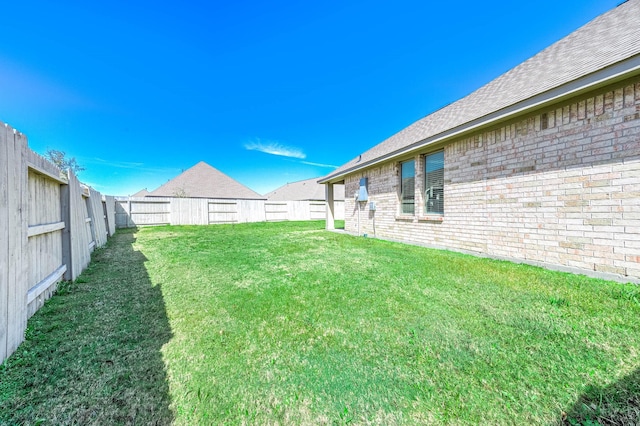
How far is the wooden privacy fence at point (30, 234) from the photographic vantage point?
74.5 inches

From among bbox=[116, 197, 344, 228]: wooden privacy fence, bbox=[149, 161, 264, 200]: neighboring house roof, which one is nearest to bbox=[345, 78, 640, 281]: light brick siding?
bbox=[116, 197, 344, 228]: wooden privacy fence

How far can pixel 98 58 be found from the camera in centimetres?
938

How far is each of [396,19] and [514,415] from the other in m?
11.8

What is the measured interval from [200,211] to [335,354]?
15861 mm

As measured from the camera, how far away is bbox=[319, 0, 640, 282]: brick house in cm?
328

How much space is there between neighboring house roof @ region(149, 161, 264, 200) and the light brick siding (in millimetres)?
21620

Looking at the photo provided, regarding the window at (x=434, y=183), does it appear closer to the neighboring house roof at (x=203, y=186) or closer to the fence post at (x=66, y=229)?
the fence post at (x=66, y=229)

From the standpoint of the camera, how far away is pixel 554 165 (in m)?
3.99

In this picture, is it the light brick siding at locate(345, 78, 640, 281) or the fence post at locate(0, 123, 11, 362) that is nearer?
the fence post at locate(0, 123, 11, 362)

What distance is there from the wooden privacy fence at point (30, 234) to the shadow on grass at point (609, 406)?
3.91 meters

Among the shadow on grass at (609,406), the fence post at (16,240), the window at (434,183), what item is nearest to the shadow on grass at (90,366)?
the fence post at (16,240)

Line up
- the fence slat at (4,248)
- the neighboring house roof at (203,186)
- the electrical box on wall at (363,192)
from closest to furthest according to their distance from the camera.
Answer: the fence slat at (4,248)
the electrical box on wall at (363,192)
the neighboring house roof at (203,186)

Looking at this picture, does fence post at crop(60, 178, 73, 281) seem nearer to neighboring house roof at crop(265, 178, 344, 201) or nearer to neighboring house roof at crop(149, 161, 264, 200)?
neighboring house roof at crop(149, 161, 264, 200)

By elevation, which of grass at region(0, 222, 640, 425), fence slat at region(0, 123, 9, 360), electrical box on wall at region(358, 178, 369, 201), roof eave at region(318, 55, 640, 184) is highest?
roof eave at region(318, 55, 640, 184)
